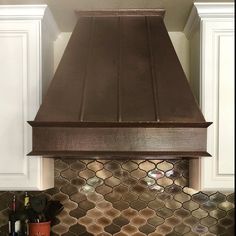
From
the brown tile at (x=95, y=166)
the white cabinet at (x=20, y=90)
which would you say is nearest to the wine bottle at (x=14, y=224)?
the white cabinet at (x=20, y=90)

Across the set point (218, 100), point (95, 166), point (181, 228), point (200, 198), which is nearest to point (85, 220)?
point (95, 166)

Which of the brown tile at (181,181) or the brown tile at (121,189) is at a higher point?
the brown tile at (181,181)

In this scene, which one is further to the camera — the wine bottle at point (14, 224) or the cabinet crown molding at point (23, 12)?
the wine bottle at point (14, 224)

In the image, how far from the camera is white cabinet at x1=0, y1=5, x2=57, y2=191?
6.25 ft

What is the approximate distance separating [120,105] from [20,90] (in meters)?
0.52

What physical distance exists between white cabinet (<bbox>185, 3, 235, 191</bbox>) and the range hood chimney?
0.17m

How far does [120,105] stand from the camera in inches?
66.6

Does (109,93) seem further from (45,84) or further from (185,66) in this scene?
(185,66)

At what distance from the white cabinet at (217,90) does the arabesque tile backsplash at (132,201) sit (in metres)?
0.33

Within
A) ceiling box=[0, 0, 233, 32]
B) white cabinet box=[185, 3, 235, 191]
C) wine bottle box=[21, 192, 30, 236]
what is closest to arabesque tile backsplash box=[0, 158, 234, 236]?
wine bottle box=[21, 192, 30, 236]

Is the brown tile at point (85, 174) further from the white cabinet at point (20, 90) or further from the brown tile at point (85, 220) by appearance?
the white cabinet at point (20, 90)

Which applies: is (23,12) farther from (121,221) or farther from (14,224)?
(121,221)

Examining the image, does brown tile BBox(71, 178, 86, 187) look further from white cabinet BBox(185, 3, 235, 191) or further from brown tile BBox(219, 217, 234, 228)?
brown tile BBox(219, 217, 234, 228)

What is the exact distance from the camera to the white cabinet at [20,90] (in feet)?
6.25
